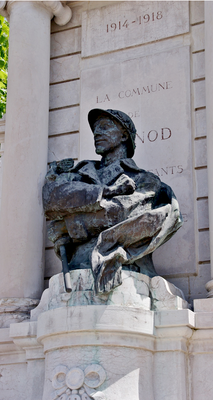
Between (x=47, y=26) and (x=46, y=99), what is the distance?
4.73 feet

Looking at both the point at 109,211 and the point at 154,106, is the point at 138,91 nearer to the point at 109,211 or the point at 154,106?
the point at 154,106

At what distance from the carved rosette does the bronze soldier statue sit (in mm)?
938

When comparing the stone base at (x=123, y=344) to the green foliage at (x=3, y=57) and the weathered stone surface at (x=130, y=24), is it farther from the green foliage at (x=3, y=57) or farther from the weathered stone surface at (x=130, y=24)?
the green foliage at (x=3, y=57)

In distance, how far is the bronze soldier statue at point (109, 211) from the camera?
8211 millimetres

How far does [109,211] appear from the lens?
27.6 ft

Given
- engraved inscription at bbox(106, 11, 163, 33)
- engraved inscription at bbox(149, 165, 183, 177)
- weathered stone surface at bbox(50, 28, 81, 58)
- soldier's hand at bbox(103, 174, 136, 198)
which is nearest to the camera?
soldier's hand at bbox(103, 174, 136, 198)

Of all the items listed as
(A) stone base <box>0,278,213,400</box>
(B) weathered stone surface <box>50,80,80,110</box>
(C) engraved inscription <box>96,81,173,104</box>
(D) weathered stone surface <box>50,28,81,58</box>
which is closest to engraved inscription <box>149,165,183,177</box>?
(C) engraved inscription <box>96,81,173,104</box>

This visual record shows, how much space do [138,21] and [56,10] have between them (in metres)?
1.51

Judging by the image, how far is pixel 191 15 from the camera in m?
10.9

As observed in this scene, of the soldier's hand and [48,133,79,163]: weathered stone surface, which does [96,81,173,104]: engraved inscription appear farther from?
the soldier's hand

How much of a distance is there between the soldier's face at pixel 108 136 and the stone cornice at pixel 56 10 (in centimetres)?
326

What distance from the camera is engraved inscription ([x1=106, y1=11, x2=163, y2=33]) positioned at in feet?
36.5

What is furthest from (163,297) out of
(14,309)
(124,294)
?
(14,309)

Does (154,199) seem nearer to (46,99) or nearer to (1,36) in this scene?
(46,99)
